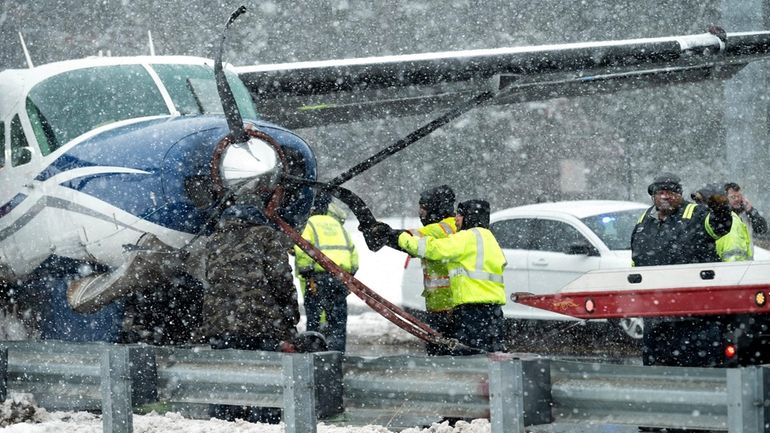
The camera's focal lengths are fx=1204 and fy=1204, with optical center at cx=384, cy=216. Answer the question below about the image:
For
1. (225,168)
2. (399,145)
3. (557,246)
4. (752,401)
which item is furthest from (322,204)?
(752,401)

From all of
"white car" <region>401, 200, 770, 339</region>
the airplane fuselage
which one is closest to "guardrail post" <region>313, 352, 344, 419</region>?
the airplane fuselage

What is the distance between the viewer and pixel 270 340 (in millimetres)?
7039

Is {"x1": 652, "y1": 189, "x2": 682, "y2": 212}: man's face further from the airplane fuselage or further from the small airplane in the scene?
the airplane fuselage

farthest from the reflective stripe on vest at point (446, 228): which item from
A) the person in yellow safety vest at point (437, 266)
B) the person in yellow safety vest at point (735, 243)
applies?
the person in yellow safety vest at point (735, 243)

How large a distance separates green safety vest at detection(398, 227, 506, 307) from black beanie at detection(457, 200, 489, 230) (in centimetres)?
4

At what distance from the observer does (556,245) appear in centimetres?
1366

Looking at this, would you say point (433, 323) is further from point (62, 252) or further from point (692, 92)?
point (692, 92)

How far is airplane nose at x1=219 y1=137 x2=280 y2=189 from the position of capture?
7.21m

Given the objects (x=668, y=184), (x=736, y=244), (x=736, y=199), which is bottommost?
(x=736, y=244)

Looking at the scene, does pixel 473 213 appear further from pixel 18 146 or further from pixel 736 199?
pixel 736 199

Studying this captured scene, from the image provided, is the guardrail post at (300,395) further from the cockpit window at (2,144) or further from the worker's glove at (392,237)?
the cockpit window at (2,144)

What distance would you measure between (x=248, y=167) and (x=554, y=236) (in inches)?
280

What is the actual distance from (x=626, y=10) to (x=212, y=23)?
496 inches

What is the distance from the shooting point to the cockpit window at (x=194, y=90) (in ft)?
28.5
